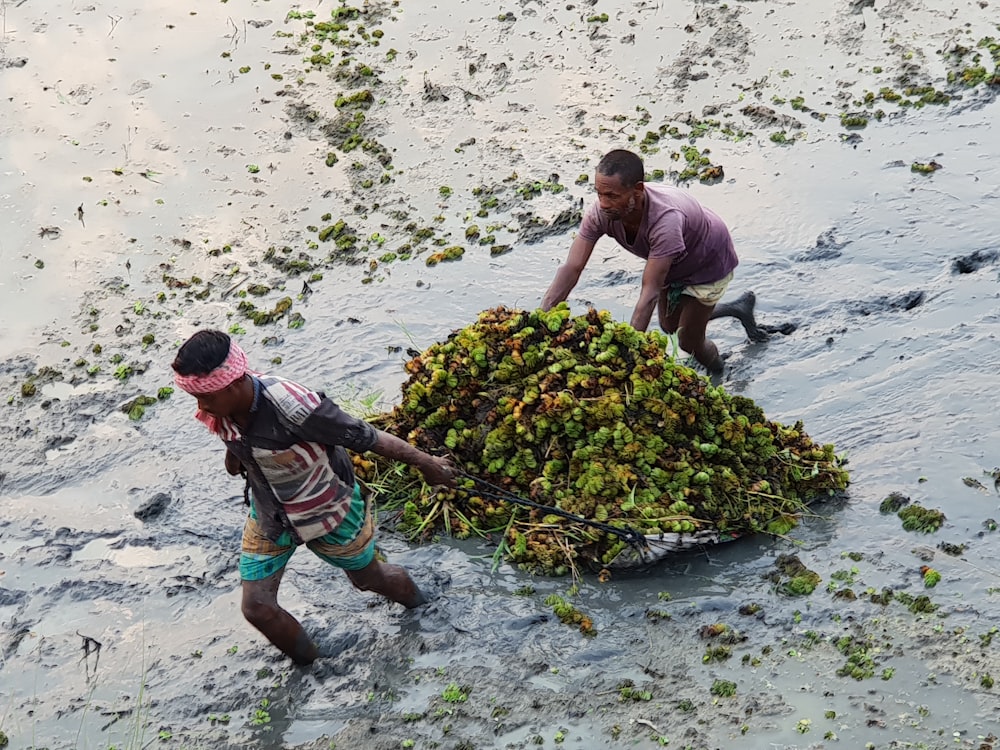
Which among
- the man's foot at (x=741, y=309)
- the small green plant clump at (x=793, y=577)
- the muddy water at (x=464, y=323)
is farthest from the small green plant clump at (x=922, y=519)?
the man's foot at (x=741, y=309)

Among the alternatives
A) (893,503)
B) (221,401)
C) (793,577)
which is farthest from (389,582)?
(893,503)

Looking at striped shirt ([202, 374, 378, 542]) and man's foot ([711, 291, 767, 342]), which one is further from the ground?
striped shirt ([202, 374, 378, 542])

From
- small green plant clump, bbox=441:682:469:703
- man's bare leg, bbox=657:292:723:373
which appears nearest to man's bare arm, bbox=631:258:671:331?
man's bare leg, bbox=657:292:723:373

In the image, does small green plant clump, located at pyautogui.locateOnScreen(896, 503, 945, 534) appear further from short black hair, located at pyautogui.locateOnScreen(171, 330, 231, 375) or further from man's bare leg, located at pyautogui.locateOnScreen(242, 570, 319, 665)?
short black hair, located at pyautogui.locateOnScreen(171, 330, 231, 375)

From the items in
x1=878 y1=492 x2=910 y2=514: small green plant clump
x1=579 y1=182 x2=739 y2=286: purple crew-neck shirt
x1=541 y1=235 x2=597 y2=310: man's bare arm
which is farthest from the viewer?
x1=541 y1=235 x2=597 y2=310: man's bare arm

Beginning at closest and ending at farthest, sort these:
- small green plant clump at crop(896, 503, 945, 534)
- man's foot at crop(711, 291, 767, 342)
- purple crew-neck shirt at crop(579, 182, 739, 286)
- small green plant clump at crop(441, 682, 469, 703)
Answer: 1. small green plant clump at crop(441, 682, 469, 703)
2. small green plant clump at crop(896, 503, 945, 534)
3. purple crew-neck shirt at crop(579, 182, 739, 286)
4. man's foot at crop(711, 291, 767, 342)

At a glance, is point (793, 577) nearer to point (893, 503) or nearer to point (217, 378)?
point (893, 503)

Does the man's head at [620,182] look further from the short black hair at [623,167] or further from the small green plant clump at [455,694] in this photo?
the small green plant clump at [455,694]

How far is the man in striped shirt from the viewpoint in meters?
3.48

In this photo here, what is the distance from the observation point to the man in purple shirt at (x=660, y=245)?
4820 millimetres

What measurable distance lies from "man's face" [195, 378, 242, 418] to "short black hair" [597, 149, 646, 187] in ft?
6.74

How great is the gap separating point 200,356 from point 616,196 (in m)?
2.19

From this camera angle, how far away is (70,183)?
8.41 m

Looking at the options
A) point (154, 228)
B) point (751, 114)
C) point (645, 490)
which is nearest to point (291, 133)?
point (154, 228)
